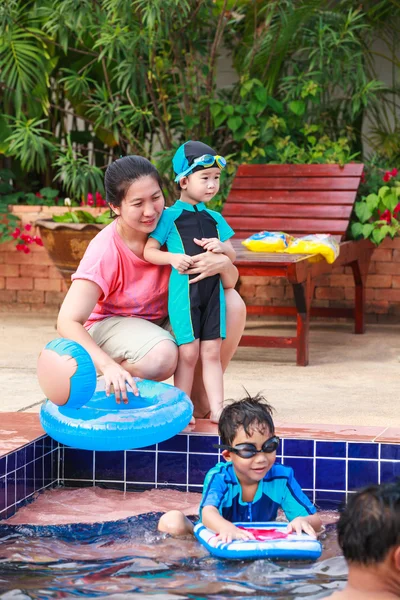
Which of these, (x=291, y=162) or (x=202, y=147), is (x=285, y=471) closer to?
(x=202, y=147)

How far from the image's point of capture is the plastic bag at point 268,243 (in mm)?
6711

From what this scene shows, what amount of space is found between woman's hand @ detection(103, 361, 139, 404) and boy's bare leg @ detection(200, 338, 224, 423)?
57 centimetres

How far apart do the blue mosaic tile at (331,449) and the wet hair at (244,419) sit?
1.90 ft

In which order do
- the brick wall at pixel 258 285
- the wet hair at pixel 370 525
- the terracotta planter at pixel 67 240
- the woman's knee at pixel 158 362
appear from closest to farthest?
the wet hair at pixel 370 525 < the woman's knee at pixel 158 362 < the terracotta planter at pixel 67 240 < the brick wall at pixel 258 285

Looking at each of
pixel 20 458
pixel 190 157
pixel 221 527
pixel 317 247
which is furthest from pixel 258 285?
pixel 221 527

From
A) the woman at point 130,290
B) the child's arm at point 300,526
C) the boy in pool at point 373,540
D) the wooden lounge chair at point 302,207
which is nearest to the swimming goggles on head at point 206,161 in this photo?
the woman at point 130,290

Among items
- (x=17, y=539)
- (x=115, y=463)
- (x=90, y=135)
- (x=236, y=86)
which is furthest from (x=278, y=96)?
(x=17, y=539)

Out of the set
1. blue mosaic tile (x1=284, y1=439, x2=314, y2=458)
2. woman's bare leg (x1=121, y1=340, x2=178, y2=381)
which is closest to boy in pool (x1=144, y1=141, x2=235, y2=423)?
woman's bare leg (x1=121, y1=340, x2=178, y2=381)

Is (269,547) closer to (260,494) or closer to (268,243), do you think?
(260,494)

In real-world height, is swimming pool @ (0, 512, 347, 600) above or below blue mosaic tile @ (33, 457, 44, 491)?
below

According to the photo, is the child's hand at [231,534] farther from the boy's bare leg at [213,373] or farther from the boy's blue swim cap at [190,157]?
the boy's blue swim cap at [190,157]

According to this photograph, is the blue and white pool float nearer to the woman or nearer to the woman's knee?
the woman

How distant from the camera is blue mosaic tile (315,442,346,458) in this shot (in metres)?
3.62

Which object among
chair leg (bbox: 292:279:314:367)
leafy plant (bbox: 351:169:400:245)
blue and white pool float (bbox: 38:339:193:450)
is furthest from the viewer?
leafy plant (bbox: 351:169:400:245)
